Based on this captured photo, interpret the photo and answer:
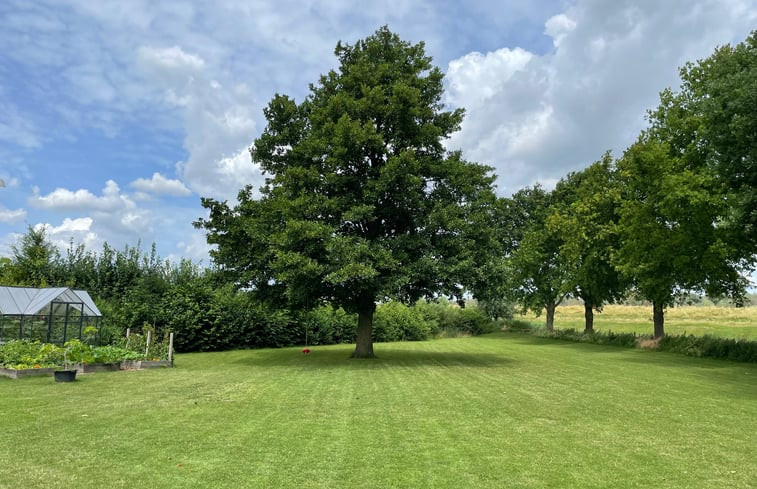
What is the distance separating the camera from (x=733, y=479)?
19.6ft

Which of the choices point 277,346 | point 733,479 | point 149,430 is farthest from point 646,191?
point 149,430

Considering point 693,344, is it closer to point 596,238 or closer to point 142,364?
point 596,238

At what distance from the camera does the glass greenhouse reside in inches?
768

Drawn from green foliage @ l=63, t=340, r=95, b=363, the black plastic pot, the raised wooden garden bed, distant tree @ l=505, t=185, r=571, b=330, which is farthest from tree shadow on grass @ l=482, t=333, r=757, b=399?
green foliage @ l=63, t=340, r=95, b=363

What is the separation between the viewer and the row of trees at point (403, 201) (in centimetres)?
1816

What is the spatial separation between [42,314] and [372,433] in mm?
18159

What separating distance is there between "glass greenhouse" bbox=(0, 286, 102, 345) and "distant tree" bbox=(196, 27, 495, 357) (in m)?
6.27

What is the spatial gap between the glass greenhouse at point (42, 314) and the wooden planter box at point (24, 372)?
5455mm

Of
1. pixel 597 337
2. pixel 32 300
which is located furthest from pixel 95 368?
pixel 597 337

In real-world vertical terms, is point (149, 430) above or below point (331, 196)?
below

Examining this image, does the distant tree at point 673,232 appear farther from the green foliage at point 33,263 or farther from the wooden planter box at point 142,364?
the green foliage at point 33,263

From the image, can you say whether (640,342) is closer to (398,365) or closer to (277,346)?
(398,365)

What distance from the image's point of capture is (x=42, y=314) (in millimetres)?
20250

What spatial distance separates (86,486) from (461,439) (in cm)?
482
